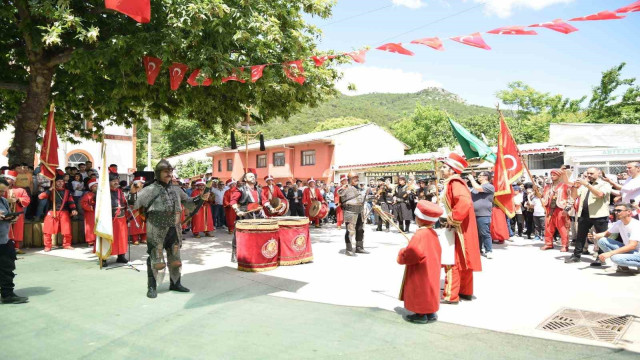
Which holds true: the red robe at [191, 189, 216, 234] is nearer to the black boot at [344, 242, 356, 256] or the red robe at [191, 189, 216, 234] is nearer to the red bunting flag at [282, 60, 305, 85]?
the black boot at [344, 242, 356, 256]

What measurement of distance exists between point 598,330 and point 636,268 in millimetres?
3639

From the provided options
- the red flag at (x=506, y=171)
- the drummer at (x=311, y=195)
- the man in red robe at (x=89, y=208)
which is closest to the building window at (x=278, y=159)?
the drummer at (x=311, y=195)

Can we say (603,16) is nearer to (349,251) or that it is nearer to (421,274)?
(421,274)

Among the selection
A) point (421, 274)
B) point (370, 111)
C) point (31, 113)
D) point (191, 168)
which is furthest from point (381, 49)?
point (370, 111)

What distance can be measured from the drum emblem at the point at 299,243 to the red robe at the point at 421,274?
346 cm

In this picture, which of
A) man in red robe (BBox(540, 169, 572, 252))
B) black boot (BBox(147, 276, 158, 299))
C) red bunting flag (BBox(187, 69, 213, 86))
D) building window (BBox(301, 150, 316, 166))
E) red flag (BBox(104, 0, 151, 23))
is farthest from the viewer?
building window (BBox(301, 150, 316, 166))

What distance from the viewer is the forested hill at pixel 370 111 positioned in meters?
73.4

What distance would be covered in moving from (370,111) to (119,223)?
8548 cm

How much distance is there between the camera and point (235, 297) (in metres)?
6.02

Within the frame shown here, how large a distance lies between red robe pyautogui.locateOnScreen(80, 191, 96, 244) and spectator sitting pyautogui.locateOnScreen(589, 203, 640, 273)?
10.7 m

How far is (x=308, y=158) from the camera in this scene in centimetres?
3553

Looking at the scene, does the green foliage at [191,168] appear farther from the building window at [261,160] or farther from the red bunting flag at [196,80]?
the red bunting flag at [196,80]

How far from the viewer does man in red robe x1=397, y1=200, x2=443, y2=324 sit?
484cm

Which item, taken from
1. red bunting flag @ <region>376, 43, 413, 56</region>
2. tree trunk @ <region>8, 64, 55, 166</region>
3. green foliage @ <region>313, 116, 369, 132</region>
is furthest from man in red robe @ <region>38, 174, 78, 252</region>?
green foliage @ <region>313, 116, 369, 132</region>
